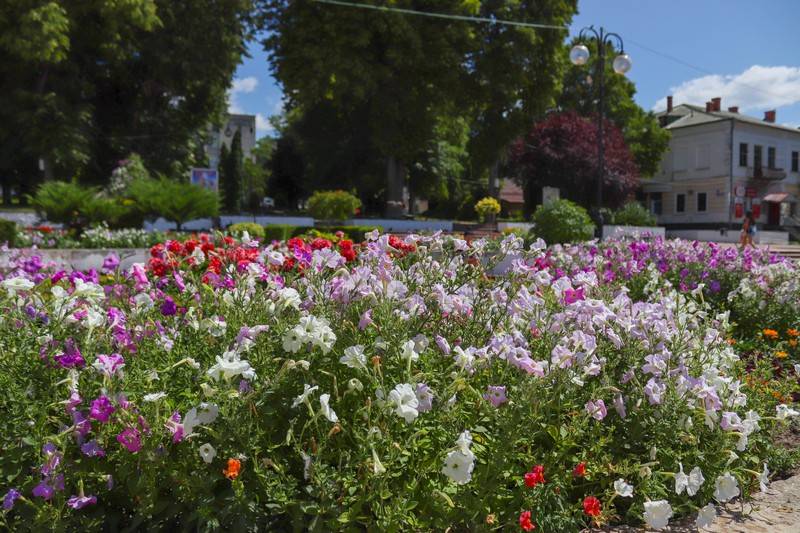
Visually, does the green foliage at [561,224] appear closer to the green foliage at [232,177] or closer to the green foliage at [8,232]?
the green foliage at [8,232]

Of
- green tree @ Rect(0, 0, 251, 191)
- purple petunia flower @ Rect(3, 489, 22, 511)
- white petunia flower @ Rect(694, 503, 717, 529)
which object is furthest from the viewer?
green tree @ Rect(0, 0, 251, 191)

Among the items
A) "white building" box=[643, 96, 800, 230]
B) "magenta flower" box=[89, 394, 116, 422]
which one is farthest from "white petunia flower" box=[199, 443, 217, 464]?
"white building" box=[643, 96, 800, 230]

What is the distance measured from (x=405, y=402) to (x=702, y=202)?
50799mm

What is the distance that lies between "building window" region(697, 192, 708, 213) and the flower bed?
4850cm

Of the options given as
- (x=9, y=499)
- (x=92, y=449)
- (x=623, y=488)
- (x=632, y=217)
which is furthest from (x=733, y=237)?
(x=9, y=499)

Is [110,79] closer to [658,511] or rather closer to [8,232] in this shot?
[8,232]

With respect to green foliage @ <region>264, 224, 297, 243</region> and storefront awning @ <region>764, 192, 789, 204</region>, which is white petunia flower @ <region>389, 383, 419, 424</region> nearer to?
green foliage @ <region>264, 224, 297, 243</region>

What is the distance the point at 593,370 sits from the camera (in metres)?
2.61

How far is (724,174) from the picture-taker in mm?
45750

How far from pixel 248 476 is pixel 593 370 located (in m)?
1.38

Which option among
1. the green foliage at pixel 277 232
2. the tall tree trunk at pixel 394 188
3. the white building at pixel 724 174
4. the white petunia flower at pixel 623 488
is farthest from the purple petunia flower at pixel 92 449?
the white building at pixel 724 174

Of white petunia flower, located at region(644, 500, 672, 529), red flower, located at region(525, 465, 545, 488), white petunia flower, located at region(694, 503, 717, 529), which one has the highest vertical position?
red flower, located at region(525, 465, 545, 488)

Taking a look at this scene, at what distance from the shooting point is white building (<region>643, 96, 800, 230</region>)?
45.8m

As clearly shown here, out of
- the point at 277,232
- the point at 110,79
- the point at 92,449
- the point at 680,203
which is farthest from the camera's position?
the point at 680,203
